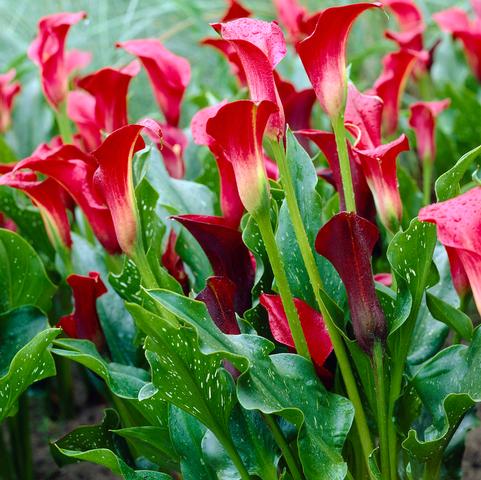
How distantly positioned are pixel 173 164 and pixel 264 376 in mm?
463

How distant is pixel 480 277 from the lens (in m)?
0.68

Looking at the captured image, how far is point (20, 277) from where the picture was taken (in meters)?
1.04

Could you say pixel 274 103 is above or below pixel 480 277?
above

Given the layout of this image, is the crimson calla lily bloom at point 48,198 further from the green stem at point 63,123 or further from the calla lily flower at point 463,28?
the calla lily flower at point 463,28

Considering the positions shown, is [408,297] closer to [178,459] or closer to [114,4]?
[178,459]

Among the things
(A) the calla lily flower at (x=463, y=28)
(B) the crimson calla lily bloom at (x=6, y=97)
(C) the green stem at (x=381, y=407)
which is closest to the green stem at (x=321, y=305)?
(C) the green stem at (x=381, y=407)

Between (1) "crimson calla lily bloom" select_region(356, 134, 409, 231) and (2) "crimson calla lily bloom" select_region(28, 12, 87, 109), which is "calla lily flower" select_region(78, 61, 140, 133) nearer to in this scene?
(2) "crimson calla lily bloom" select_region(28, 12, 87, 109)

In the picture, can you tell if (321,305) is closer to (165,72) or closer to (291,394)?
(291,394)

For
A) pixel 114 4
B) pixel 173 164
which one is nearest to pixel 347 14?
pixel 173 164

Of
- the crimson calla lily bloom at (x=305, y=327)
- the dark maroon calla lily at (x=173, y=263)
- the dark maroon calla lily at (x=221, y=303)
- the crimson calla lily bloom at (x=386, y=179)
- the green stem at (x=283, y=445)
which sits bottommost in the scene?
the green stem at (x=283, y=445)

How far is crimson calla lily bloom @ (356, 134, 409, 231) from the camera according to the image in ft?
2.64

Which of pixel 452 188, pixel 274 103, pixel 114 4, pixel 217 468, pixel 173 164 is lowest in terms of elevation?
pixel 114 4

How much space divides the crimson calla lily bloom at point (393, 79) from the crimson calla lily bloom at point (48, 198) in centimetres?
40

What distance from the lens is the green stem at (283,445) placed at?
797 millimetres
